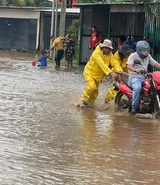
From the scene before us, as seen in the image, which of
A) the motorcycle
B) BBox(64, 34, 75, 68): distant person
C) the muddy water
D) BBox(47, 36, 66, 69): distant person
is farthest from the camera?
BBox(64, 34, 75, 68): distant person

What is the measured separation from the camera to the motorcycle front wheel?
34.9ft

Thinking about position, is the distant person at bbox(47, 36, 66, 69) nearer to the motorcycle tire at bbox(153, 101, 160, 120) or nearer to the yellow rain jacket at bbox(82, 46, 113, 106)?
the yellow rain jacket at bbox(82, 46, 113, 106)

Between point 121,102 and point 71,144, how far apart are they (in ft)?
11.7

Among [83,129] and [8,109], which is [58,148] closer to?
[83,129]

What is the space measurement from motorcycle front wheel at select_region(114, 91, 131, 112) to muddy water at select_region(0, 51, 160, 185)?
0.19 metres

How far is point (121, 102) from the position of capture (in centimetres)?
1085

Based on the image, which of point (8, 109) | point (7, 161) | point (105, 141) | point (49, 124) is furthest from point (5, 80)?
point (7, 161)

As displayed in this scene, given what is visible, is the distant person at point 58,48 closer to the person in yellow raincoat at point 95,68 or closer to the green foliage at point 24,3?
the person in yellow raincoat at point 95,68

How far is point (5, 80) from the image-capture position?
1597 cm

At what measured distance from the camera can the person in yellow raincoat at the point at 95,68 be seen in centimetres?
1090

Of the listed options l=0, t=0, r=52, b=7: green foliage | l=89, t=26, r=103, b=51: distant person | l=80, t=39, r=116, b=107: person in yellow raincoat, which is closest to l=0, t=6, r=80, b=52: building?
l=0, t=0, r=52, b=7: green foliage

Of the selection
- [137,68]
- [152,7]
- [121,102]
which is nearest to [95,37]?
[152,7]

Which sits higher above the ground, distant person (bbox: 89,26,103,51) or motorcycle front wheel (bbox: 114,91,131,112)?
distant person (bbox: 89,26,103,51)

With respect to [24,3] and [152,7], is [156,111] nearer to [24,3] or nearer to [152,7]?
[152,7]
